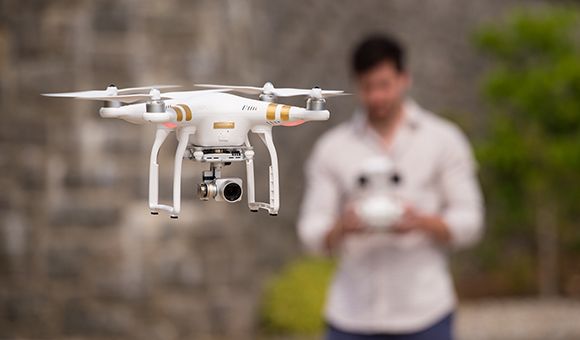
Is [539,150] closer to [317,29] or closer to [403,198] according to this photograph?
[317,29]

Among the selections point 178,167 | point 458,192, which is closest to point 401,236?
point 458,192

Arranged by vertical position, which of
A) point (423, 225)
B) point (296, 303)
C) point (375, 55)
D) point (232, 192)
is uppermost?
point (375, 55)

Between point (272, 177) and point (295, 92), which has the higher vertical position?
point (295, 92)

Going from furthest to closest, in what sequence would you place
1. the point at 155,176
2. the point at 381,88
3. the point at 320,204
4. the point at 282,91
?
the point at 320,204
the point at 381,88
the point at 282,91
the point at 155,176

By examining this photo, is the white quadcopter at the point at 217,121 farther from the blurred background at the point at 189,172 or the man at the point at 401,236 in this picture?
the blurred background at the point at 189,172

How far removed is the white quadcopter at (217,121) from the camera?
3.25 feet

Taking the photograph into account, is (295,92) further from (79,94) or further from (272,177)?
(79,94)

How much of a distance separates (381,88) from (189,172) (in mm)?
5389

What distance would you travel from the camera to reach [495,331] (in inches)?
580

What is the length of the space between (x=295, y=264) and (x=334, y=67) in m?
5.06

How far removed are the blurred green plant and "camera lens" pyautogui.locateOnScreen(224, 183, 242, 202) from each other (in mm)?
14829

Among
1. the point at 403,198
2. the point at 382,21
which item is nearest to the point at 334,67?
the point at 382,21

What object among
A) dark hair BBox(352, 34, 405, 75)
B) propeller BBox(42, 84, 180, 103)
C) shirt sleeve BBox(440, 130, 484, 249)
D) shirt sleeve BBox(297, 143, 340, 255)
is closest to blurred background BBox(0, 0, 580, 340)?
shirt sleeve BBox(297, 143, 340, 255)

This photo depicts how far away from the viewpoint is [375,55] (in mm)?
5297
